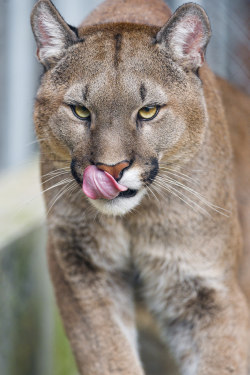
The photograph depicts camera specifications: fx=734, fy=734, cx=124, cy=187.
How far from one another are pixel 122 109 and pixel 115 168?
0.92 feet

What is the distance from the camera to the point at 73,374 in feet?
17.8

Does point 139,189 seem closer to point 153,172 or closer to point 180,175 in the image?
point 153,172

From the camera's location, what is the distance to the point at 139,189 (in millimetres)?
3102

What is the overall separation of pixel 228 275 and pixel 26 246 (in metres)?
1.71

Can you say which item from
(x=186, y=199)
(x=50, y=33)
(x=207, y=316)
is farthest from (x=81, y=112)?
(x=207, y=316)

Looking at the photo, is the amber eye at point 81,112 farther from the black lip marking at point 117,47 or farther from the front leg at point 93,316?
the front leg at point 93,316

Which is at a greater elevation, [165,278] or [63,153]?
[63,153]

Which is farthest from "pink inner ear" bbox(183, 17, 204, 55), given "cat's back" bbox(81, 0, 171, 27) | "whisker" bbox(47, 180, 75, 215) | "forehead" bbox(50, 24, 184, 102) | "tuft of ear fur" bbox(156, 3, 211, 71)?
"whisker" bbox(47, 180, 75, 215)

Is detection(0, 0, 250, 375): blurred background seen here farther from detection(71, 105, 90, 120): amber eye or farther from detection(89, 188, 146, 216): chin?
detection(89, 188, 146, 216): chin

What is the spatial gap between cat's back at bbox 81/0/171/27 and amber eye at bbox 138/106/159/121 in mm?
673

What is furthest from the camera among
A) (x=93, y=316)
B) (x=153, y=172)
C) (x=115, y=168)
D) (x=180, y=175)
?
(x=93, y=316)

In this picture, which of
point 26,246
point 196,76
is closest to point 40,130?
point 196,76

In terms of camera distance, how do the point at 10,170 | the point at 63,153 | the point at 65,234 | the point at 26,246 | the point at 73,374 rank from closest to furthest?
the point at 63,153, the point at 65,234, the point at 26,246, the point at 73,374, the point at 10,170

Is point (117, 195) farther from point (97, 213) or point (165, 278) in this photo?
point (165, 278)
